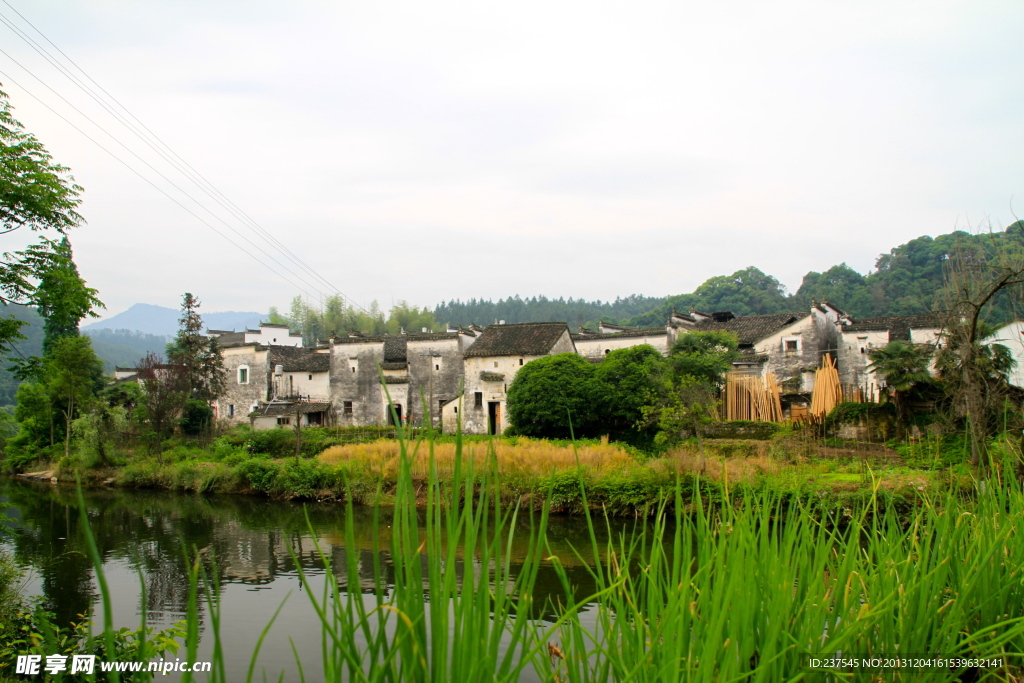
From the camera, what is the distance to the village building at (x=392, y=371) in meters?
32.5

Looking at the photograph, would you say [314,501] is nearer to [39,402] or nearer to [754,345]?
[39,402]

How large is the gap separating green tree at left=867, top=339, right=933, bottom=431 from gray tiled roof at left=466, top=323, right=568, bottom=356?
43.9 ft

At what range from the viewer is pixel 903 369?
666 inches

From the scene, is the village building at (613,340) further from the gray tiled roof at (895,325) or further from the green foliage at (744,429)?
the green foliage at (744,429)

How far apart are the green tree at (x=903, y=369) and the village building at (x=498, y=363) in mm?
13400

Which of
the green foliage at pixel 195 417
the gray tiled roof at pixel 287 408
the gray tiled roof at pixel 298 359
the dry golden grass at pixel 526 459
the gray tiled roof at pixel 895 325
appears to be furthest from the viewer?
the gray tiled roof at pixel 298 359

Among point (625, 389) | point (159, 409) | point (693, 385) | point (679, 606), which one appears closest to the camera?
point (679, 606)

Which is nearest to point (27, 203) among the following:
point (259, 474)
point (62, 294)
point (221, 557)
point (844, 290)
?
point (62, 294)

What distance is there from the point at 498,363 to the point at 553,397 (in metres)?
5.81

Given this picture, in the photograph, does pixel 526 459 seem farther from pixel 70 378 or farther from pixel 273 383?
pixel 273 383

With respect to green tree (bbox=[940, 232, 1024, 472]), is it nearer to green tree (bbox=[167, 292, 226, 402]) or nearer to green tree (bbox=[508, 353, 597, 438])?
green tree (bbox=[508, 353, 597, 438])

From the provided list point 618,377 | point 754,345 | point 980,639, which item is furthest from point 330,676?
point 754,345

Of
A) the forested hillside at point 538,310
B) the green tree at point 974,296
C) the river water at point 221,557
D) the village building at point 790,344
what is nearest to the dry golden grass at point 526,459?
the river water at point 221,557

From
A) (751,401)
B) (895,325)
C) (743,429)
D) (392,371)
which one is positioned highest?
(895,325)
